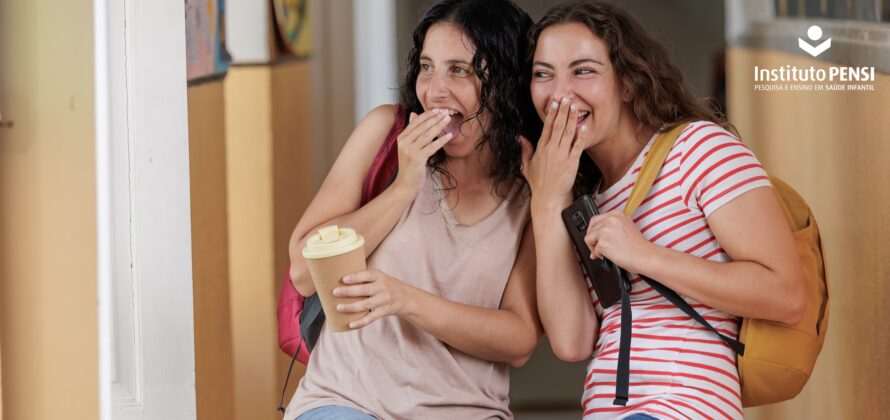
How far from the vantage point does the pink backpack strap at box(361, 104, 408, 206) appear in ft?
5.59

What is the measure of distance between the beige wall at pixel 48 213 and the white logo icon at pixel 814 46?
1.57 metres

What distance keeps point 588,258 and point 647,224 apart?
0.11 m

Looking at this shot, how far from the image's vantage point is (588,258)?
1625mm

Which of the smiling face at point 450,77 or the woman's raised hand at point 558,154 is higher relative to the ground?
→ the smiling face at point 450,77

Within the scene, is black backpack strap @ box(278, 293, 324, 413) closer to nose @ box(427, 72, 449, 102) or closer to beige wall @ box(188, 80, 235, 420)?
nose @ box(427, 72, 449, 102)

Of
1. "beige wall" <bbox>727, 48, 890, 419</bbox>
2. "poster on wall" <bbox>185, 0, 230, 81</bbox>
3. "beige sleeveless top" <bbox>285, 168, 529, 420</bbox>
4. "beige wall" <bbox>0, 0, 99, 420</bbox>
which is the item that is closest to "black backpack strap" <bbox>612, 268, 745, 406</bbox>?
"beige sleeveless top" <bbox>285, 168, 529, 420</bbox>

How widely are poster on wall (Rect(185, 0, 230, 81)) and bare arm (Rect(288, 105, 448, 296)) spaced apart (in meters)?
0.75

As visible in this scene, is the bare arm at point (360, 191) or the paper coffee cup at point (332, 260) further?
the bare arm at point (360, 191)

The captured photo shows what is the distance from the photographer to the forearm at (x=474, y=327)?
5.19ft

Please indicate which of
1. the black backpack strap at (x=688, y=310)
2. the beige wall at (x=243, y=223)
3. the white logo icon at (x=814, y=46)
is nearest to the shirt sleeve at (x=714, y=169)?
the black backpack strap at (x=688, y=310)

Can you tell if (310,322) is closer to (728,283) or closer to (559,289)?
(559,289)

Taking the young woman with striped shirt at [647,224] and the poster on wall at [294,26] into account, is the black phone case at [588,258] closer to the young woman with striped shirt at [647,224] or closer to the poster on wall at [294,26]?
the young woman with striped shirt at [647,224]

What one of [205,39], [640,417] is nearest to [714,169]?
[640,417]

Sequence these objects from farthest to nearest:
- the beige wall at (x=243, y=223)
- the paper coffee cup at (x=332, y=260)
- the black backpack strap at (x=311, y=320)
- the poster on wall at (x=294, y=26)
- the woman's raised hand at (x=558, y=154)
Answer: the poster on wall at (x=294, y=26)
the beige wall at (x=243, y=223)
the black backpack strap at (x=311, y=320)
the woman's raised hand at (x=558, y=154)
the paper coffee cup at (x=332, y=260)
